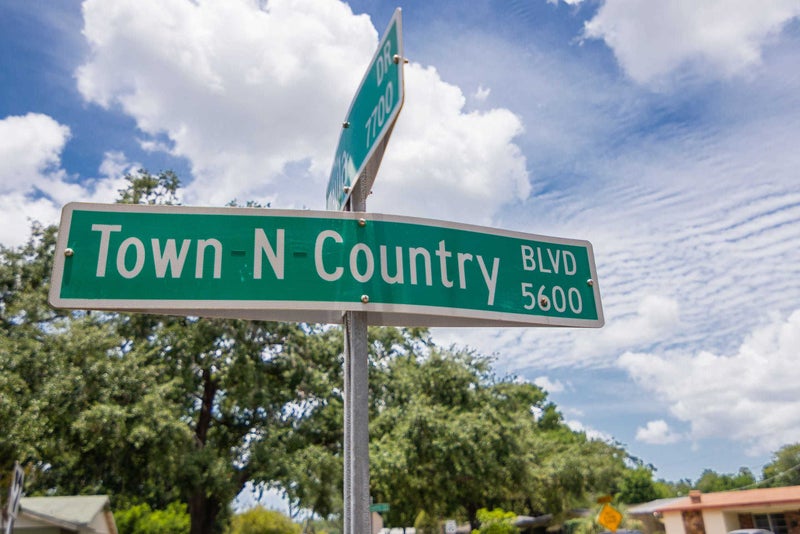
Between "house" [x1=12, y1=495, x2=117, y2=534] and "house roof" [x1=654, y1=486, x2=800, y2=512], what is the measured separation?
23720 mm

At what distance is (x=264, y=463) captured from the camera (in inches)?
722

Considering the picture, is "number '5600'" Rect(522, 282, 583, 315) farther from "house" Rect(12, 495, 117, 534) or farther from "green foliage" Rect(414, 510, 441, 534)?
"house" Rect(12, 495, 117, 534)

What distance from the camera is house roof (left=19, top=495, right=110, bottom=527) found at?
21966 millimetres

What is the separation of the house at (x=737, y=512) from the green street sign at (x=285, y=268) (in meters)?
26.0

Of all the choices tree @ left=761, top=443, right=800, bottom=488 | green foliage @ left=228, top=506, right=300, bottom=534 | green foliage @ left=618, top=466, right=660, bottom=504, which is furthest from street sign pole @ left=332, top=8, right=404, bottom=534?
tree @ left=761, top=443, right=800, bottom=488

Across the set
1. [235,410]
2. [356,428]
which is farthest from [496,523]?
[356,428]

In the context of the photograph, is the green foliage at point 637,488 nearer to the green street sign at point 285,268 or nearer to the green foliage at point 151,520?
the green foliage at point 151,520

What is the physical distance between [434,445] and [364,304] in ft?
54.4

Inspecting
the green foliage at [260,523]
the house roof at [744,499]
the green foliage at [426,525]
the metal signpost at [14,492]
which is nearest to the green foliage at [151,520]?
the green foliage at [426,525]

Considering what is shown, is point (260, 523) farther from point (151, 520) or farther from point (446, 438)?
point (446, 438)

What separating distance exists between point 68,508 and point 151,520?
4.38 m

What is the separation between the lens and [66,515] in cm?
2278

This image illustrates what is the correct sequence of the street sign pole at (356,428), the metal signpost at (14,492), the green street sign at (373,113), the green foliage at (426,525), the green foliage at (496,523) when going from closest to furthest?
the street sign pole at (356,428), the green street sign at (373,113), the metal signpost at (14,492), the green foliage at (496,523), the green foliage at (426,525)

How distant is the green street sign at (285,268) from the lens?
6.80 ft
